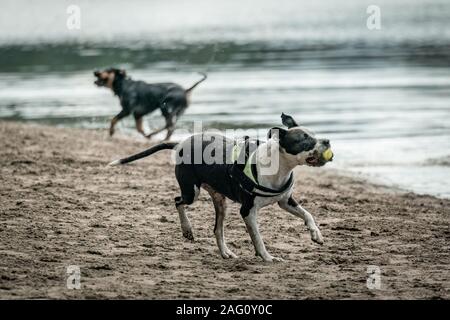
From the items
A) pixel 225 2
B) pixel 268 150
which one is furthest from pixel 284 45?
pixel 225 2

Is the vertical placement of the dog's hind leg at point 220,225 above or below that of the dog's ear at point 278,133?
below

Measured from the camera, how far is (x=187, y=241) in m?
8.67

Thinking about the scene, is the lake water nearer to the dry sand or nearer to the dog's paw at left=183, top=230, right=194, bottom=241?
the dry sand

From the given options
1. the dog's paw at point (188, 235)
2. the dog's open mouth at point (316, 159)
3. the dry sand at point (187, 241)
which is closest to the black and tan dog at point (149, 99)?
the dry sand at point (187, 241)

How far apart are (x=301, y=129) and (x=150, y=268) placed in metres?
1.63

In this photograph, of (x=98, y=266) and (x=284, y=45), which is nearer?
(x=98, y=266)

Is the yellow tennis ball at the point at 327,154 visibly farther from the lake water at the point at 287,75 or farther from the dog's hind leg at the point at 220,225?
the lake water at the point at 287,75

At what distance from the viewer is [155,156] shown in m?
14.1

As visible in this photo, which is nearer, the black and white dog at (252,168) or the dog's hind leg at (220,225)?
the black and white dog at (252,168)

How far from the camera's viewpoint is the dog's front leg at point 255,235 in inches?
308

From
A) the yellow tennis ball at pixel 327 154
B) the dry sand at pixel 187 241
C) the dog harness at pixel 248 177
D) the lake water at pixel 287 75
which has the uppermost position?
the yellow tennis ball at pixel 327 154

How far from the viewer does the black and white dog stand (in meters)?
7.66

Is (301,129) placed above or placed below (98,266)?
above
